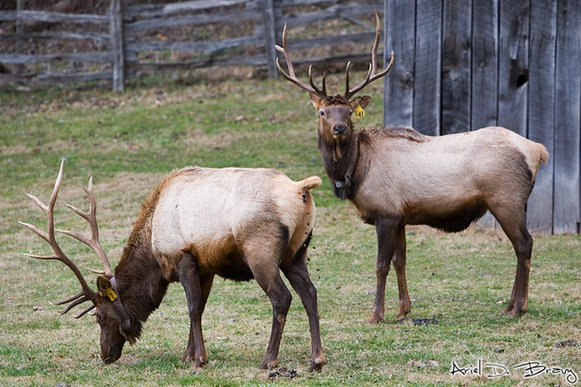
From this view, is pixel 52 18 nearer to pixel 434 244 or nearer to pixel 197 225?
pixel 434 244

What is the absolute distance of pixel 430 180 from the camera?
8.86m

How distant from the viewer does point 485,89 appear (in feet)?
41.7

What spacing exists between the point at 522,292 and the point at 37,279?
5.94m

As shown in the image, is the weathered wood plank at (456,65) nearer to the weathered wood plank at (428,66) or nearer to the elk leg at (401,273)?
the weathered wood plank at (428,66)

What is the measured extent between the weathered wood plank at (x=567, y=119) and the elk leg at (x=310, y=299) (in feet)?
21.2

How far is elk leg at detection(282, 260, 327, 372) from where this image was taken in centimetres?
691

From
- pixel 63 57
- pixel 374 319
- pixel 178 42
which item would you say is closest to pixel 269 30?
pixel 178 42

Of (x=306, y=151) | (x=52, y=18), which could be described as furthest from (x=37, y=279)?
(x=52, y=18)

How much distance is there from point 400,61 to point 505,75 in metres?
1.52

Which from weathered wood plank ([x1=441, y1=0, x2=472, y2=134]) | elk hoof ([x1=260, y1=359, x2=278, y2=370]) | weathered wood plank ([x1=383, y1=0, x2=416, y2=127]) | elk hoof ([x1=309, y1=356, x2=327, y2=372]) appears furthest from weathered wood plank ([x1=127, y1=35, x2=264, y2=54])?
elk hoof ([x1=309, y1=356, x2=327, y2=372])

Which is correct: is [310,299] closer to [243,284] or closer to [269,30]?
[243,284]

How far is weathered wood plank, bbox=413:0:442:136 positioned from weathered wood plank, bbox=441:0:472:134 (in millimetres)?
91

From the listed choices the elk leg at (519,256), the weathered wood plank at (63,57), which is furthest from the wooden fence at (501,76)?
the weathered wood plank at (63,57)

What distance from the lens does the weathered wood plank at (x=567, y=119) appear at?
12.3 meters
